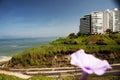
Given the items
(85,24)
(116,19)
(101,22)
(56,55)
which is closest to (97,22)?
(101,22)

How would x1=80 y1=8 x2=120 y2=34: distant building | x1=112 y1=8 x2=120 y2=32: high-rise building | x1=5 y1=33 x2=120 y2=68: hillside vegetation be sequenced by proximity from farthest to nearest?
x1=112 y1=8 x2=120 y2=32: high-rise building < x1=80 y1=8 x2=120 y2=34: distant building < x1=5 y1=33 x2=120 y2=68: hillside vegetation

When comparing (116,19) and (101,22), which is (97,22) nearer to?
(101,22)

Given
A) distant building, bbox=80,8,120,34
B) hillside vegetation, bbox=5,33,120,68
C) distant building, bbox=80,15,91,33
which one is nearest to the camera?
hillside vegetation, bbox=5,33,120,68

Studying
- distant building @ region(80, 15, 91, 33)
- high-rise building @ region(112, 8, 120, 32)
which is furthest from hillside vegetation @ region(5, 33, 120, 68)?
high-rise building @ region(112, 8, 120, 32)

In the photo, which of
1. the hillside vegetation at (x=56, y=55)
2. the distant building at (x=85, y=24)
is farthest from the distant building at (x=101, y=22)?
the hillside vegetation at (x=56, y=55)

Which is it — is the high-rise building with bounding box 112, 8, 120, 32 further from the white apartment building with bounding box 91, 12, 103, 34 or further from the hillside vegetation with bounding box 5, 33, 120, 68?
the hillside vegetation with bounding box 5, 33, 120, 68

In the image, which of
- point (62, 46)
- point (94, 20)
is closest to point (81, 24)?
point (94, 20)

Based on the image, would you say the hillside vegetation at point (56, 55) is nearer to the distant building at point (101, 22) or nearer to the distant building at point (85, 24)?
the distant building at point (101, 22)

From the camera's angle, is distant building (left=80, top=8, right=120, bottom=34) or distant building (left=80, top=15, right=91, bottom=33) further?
distant building (left=80, top=8, right=120, bottom=34)
